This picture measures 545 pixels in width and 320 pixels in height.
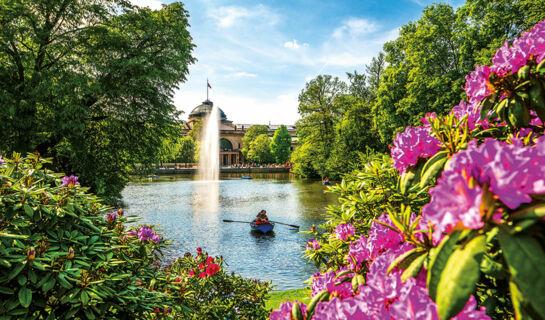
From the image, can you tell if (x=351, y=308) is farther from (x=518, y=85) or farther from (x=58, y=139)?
(x=58, y=139)

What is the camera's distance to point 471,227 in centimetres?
85

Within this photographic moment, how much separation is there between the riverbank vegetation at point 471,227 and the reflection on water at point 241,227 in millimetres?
8291

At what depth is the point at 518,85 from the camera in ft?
5.80

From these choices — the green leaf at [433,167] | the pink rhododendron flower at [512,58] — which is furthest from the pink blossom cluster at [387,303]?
the pink rhododendron flower at [512,58]

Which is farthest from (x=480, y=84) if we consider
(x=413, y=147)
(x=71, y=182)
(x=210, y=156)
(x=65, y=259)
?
(x=210, y=156)

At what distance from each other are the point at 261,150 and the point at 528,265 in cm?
7102

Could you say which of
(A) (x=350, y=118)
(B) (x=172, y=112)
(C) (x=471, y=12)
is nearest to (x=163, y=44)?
(B) (x=172, y=112)

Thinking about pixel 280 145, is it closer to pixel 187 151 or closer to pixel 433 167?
pixel 187 151

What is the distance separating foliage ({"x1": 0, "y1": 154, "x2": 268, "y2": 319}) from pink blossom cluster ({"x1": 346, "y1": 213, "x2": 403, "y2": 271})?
1982 millimetres

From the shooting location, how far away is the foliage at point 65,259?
7.36 feet

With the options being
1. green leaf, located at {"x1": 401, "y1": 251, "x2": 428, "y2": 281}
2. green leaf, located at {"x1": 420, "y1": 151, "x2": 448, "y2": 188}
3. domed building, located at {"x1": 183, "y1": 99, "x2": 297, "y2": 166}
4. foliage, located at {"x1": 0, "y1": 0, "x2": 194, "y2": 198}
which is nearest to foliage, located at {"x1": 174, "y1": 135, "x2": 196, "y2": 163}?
domed building, located at {"x1": 183, "y1": 99, "x2": 297, "y2": 166}

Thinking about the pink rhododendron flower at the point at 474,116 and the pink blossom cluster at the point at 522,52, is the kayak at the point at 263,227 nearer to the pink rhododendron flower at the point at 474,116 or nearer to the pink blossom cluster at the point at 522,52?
the pink rhododendron flower at the point at 474,116

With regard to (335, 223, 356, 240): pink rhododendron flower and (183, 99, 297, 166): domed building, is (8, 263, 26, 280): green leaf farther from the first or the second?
(183, 99, 297, 166): domed building

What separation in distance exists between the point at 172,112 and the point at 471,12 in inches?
648
